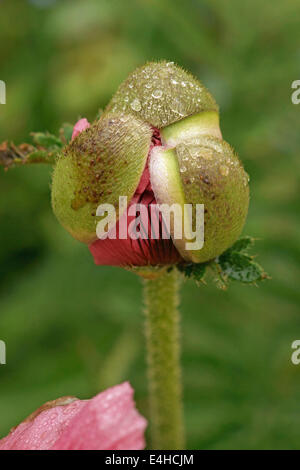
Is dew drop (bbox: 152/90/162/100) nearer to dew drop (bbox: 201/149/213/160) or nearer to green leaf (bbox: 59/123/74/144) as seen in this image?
dew drop (bbox: 201/149/213/160)

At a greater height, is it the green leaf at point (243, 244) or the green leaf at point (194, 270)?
the green leaf at point (243, 244)

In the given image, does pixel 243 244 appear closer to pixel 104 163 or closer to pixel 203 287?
pixel 104 163

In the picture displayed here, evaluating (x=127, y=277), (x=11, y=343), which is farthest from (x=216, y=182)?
(x=11, y=343)

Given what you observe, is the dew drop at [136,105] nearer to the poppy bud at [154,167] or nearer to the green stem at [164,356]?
the poppy bud at [154,167]

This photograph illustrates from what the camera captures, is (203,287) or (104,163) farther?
(203,287)

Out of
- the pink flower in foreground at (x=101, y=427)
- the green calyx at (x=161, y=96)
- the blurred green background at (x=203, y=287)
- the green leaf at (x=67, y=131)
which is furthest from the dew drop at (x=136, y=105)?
the blurred green background at (x=203, y=287)

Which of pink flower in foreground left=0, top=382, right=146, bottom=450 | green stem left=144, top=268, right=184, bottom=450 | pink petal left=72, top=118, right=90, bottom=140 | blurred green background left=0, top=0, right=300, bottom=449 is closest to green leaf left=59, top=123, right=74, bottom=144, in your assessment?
pink petal left=72, top=118, right=90, bottom=140

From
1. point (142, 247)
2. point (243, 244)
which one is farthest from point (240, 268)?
point (142, 247)
